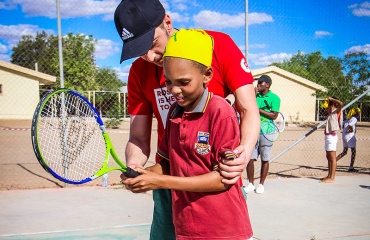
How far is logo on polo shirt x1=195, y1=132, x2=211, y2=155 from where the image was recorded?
1837mm

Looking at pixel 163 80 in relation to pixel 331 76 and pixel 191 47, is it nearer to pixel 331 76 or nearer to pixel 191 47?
pixel 191 47

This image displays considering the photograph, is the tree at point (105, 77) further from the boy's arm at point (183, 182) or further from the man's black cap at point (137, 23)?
the boy's arm at point (183, 182)

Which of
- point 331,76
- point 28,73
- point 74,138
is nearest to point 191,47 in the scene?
point 74,138

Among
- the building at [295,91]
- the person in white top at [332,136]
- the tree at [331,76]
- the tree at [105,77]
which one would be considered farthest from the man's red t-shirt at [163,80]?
the building at [295,91]

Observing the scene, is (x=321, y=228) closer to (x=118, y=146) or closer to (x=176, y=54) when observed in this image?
(x=176, y=54)

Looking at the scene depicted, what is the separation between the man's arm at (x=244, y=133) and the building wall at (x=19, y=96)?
15.7 metres

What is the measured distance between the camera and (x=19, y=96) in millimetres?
18984

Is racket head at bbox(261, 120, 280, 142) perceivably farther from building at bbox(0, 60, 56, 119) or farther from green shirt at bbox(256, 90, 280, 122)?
building at bbox(0, 60, 56, 119)

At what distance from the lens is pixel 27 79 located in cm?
1983

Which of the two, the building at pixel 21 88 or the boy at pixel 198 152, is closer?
the boy at pixel 198 152

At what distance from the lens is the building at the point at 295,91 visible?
2764cm

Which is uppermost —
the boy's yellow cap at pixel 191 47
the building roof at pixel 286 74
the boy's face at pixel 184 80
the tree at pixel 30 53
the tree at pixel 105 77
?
the building roof at pixel 286 74

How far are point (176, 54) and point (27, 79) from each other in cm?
1964

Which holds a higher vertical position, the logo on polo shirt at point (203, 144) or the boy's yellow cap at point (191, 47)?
the boy's yellow cap at point (191, 47)
